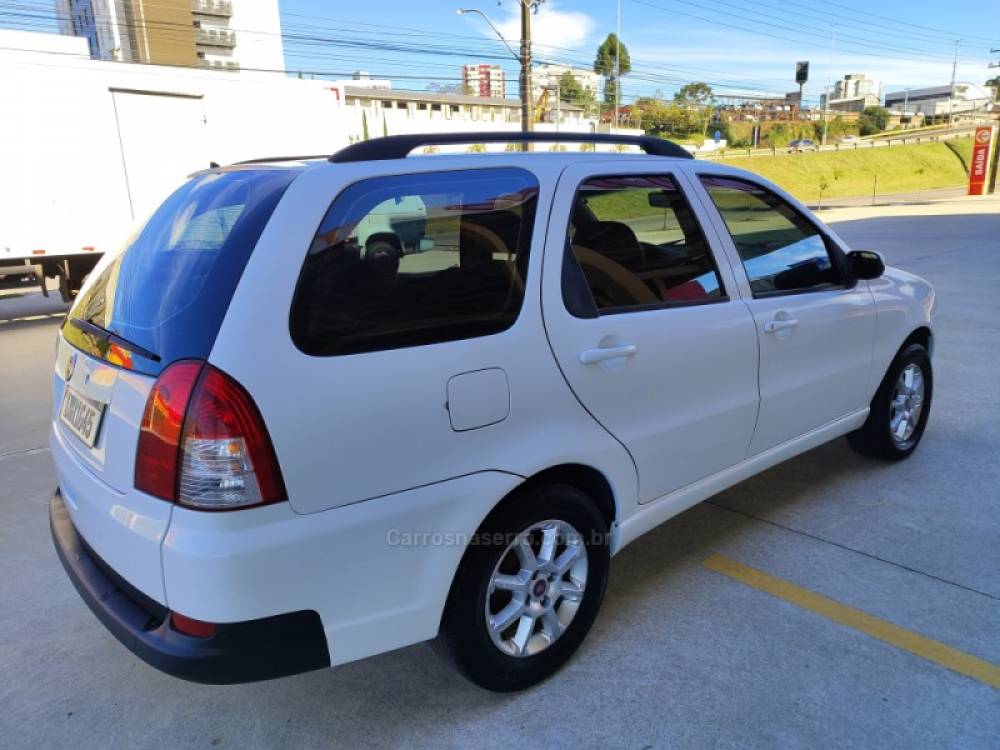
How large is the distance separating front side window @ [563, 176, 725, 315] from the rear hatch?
3.32 ft

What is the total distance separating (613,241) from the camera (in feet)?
9.11

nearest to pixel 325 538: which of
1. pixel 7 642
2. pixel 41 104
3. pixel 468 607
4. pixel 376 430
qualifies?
pixel 376 430

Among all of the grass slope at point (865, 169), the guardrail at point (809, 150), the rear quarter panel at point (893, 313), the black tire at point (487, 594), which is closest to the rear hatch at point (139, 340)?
the black tire at point (487, 594)

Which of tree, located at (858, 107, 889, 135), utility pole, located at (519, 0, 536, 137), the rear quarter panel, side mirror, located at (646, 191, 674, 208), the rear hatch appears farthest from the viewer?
tree, located at (858, 107, 889, 135)

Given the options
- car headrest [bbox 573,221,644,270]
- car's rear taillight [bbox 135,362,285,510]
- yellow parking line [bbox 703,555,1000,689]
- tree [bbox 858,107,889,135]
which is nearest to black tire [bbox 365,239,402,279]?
car's rear taillight [bbox 135,362,285,510]

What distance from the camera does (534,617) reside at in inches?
92.6

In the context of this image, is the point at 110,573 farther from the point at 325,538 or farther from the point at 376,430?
the point at 376,430

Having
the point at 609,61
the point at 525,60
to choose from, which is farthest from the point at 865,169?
the point at 609,61

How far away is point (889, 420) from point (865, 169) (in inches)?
2084

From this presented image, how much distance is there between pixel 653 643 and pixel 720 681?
29cm

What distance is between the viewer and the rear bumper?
179 centimetres

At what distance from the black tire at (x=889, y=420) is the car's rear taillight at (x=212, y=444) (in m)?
3.40

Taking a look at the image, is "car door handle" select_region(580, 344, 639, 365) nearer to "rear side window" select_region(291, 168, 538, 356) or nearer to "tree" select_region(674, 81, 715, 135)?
"rear side window" select_region(291, 168, 538, 356)

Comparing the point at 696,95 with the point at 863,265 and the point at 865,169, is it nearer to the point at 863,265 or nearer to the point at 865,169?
the point at 865,169
